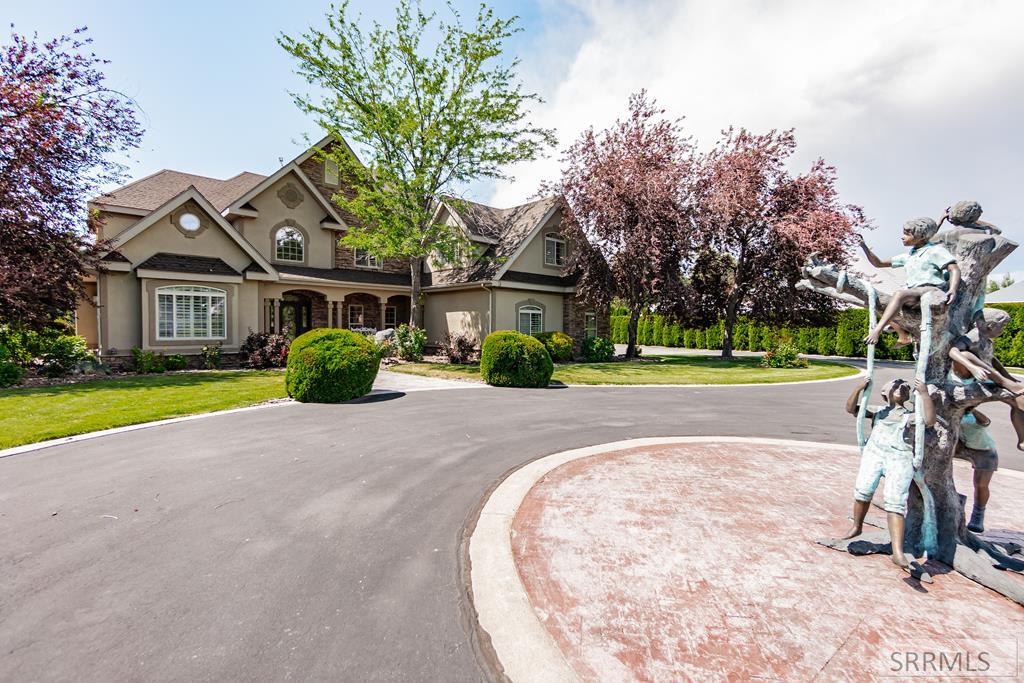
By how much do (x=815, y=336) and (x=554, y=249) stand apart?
62.7 feet

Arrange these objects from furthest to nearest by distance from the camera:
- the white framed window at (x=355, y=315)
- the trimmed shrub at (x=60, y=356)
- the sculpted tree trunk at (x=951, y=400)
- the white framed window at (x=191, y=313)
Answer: the white framed window at (x=355, y=315)
the white framed window at (x=191, y=313)
the trimmed shrub at (x=60, y=356)
the sculpted tree trunk at (x=951, y=400)

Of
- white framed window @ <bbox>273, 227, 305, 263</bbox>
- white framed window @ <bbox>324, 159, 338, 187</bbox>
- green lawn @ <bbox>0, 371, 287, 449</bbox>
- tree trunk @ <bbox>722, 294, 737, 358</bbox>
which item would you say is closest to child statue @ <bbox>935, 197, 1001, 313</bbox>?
green lawn @ <bbox>0, 371, 287, 449</bbox>

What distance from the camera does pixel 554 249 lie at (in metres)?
23.7

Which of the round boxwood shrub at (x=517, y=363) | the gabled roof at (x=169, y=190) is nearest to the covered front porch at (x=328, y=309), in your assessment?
the gabled roof at (x=169, y=190)

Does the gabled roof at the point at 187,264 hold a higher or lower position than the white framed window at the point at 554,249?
lower

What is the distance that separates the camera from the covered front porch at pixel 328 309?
20328mm

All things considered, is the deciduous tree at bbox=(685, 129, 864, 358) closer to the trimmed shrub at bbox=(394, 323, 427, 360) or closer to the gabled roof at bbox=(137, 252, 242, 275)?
the trimmed shrub at bbox=(394, 323, 427, 360)

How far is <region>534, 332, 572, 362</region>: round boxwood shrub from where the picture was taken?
2094 cm

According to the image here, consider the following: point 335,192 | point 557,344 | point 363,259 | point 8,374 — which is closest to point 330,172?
point 335,192

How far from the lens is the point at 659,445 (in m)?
7.10

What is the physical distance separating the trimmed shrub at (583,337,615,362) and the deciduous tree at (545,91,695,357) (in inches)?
78.0

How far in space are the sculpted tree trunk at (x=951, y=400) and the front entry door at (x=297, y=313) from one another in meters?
22.6

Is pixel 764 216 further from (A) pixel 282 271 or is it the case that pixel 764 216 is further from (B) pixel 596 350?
(A) pixel 282 271

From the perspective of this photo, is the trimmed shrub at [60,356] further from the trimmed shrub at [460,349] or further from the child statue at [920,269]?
the child statue at [920,269]
